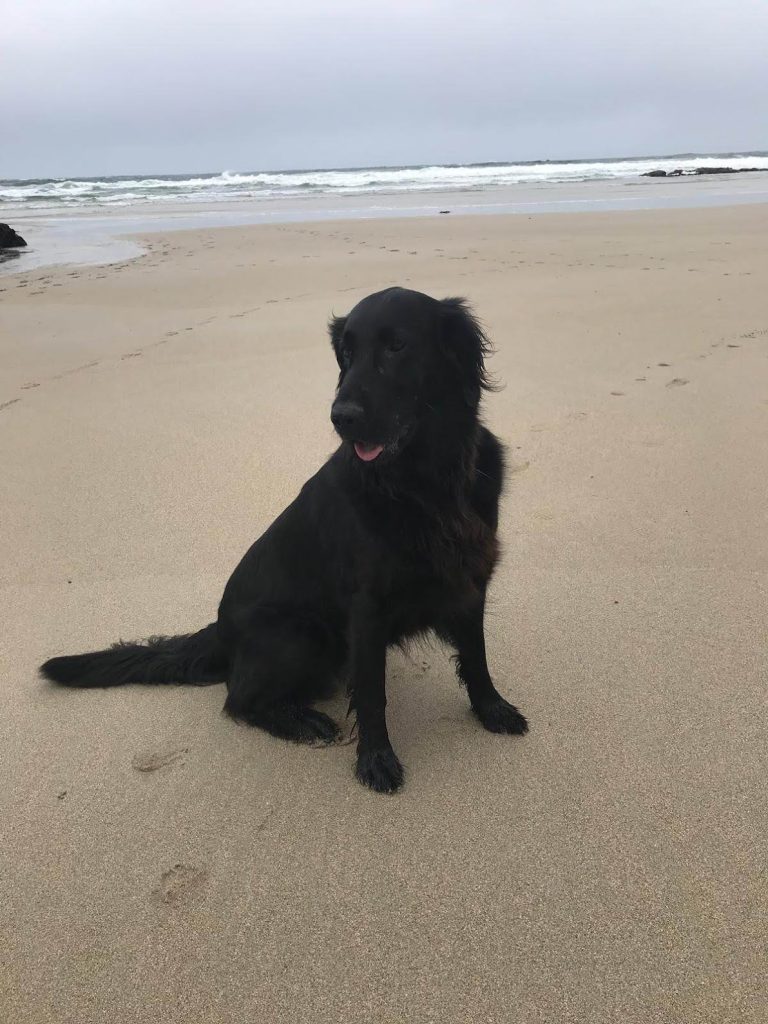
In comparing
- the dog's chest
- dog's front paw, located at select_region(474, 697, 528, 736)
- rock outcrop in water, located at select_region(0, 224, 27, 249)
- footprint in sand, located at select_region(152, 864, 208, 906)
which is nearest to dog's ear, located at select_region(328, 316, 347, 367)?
the dog's chest

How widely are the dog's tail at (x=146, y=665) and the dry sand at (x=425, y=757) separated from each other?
55 millimetres

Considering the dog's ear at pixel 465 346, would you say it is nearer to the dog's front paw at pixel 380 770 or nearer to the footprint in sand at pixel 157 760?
the dog's front paw at pixel 380 770

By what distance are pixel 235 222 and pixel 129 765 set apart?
1564 cm

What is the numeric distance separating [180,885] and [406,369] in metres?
1.31

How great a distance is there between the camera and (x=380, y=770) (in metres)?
1.92

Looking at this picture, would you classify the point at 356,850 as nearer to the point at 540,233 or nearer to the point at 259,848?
the point at 259,848

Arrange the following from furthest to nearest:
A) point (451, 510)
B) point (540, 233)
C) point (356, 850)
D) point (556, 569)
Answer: point (540, 233) < point (556, 569) < point (451, 510) < point (356, 850)

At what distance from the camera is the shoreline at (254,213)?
11656mm

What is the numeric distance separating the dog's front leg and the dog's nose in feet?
1.44

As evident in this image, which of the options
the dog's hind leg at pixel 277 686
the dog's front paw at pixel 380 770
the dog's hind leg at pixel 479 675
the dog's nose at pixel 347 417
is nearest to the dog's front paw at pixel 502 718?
the dog's hind leg at pixel 479 675

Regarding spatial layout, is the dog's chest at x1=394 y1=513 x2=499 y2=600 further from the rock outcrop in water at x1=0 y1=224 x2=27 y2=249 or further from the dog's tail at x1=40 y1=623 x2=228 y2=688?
the rock outcrop in water at x1=0 y1=224 x2=27 y2=249

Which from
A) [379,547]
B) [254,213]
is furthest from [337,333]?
[254,213]

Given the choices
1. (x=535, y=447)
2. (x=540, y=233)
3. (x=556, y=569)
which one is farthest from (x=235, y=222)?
(x=556, y=569)

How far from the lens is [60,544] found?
3.09 m
